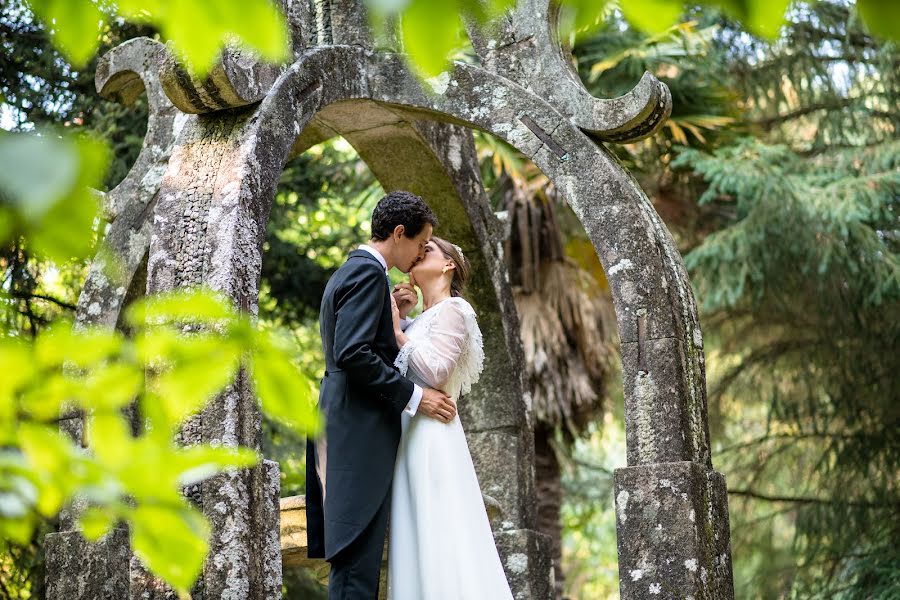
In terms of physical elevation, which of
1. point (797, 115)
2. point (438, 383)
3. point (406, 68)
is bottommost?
point (438, 383)

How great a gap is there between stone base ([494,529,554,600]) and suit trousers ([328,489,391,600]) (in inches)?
84.5

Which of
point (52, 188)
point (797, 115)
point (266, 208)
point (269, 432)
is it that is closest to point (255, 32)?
point (52, 188)

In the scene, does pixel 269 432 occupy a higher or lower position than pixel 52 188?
higher

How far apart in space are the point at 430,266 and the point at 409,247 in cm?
20

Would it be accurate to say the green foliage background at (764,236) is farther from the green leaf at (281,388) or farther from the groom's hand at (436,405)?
the green leaf at (281,388)

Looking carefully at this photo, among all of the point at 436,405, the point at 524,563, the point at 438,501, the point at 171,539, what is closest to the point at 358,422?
the point at 436,405

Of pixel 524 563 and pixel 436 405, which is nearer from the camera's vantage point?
pixel 436 405

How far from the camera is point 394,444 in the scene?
442 cm

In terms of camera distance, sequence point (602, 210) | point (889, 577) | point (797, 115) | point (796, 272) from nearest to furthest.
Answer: point (602, 210) → point (889, 577) → point (796, 272) → point (797, 115)

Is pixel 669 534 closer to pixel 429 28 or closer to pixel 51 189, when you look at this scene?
pixel 429 28

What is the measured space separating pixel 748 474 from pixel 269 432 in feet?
16.0

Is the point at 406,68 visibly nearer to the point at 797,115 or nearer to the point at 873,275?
the point at 873,275

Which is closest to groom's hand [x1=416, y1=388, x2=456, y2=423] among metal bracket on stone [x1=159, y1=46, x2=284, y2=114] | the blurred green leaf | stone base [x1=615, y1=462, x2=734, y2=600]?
stone base [x1=615, y1=462, x2=734, y2=600]

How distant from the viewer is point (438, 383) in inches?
178
